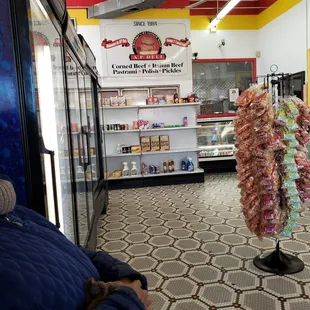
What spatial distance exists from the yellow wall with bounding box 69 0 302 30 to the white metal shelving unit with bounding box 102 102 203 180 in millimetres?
1899

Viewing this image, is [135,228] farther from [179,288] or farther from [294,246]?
[294,246]

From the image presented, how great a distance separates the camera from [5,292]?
1.97 ft

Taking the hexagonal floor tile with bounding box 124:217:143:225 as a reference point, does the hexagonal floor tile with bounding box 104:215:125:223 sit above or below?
below

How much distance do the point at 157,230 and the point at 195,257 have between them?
36.3 inches

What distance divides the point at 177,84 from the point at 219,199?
2756mm

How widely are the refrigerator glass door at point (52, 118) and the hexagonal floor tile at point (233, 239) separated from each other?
1844 millimetres

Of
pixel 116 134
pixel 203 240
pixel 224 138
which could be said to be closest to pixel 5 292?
pixel 203 240

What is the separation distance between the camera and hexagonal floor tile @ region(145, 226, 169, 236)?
3836 millimetres

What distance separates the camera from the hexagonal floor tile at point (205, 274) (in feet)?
8.70

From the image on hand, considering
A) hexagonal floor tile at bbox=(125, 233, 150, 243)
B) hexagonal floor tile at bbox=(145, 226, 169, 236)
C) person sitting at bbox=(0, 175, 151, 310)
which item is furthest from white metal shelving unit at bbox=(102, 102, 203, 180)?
person sitting at bbox=(0, 175, 151, 310)

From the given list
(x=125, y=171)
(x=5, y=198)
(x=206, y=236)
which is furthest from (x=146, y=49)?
(x=5, y=198)

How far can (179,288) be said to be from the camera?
254 centimetres

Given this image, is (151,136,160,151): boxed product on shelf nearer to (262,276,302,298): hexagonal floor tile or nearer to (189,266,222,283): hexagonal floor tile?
(189,266,222,283): hexagonal floor tile

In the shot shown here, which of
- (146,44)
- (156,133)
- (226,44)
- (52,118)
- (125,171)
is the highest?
(226,44)
